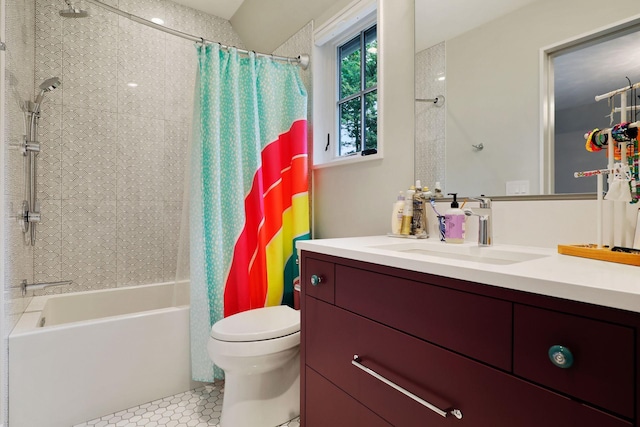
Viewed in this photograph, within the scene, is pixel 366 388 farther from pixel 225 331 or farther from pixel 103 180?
pixel 103 180

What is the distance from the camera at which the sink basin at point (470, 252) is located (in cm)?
102

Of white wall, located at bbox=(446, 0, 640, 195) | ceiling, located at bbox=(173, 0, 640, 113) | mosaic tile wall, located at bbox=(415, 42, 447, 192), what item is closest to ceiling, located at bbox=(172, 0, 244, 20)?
ceiling, located at bbox=(173, 0, 640, 113)

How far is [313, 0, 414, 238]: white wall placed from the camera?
5.02 feet

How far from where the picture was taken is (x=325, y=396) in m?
1.13

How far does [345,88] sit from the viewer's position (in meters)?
2.11

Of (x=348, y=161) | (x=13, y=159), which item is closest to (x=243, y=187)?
(x=348, y=161)

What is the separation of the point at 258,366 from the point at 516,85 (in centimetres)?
150

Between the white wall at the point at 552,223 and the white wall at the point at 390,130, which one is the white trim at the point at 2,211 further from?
the white wall at the point at 552,223

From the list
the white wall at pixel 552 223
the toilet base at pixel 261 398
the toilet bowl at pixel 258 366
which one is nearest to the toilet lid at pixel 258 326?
the toilet bowl at pixel 258 366

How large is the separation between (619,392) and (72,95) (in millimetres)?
2840

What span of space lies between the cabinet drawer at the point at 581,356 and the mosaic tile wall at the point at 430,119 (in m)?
0.84

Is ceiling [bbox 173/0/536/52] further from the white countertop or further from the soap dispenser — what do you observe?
the white countertop

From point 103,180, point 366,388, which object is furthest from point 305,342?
point 103,180

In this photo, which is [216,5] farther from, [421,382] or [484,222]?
Answer: [421,382]
